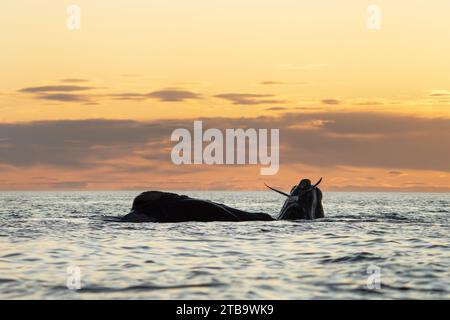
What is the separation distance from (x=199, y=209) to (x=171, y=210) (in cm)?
147

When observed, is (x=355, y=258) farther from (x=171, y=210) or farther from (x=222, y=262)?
(x=171, y=210)

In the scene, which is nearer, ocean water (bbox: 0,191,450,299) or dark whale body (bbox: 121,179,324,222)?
ocean water (bbox: 0,191,450,299)

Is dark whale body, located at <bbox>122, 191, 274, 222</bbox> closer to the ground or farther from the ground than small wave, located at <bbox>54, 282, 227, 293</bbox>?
closer to the ground

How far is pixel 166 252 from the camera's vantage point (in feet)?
79.3

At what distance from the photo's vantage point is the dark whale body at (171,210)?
3744 centimetres

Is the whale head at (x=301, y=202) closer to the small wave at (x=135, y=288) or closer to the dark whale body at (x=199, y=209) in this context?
the dark whale body at (x=199, y=209)

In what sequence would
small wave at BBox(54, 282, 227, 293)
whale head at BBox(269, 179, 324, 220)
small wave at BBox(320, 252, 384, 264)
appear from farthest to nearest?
whale head at BBox(269, 179, 324, 220) < small wave at BBox(320, 252, 384, 264) < small wave at BBox(54, 282, 227, 293)

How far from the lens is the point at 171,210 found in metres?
37.7

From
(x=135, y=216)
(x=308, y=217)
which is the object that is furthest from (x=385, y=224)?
(x=135, y=216)

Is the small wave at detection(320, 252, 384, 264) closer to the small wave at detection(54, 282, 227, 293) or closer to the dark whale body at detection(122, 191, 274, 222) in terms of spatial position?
the small wave at detection(54, 282, 227, 293)

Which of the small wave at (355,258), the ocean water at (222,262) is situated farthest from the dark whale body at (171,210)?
the small wave at (355,258)

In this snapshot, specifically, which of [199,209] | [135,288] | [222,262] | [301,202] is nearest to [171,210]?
[199,209]

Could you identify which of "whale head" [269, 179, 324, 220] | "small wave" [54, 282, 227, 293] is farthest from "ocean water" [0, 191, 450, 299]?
"whale head" [269, 179, 324, 220]

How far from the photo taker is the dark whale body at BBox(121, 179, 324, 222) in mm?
37500
